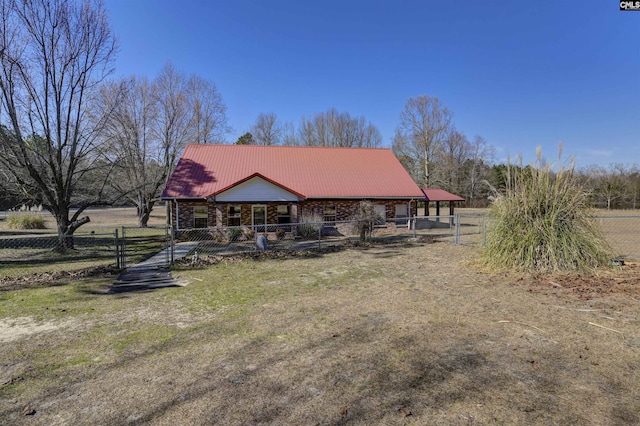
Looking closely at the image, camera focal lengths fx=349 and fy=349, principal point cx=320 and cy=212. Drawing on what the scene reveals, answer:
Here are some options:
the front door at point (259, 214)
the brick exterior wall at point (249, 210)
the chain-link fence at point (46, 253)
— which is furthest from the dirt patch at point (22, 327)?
the front door at point (259, 214)

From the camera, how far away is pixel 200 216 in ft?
63.6

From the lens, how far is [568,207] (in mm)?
8531

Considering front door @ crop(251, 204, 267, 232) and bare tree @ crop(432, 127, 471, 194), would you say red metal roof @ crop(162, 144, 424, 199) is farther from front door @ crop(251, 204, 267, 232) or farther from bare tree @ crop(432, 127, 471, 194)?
bare tree @ crop(432, 127, 471, 194)

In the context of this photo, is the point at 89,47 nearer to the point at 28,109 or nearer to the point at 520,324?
the point at 28,109

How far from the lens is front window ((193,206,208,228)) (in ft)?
63.5

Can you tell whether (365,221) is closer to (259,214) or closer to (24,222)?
(259,214)

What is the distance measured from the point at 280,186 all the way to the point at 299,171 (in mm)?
4178

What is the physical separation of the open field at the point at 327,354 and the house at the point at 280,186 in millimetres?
11663

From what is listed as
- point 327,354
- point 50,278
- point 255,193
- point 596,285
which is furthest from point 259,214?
point 327,354

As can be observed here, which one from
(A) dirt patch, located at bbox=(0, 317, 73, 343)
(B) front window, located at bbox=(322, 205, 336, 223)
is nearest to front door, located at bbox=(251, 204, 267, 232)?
(B) front window, located at bbox=(322, 205, 336, 223)

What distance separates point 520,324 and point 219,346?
4.19 metres

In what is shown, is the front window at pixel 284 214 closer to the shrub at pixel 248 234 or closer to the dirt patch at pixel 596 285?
the shrub at pixel 248 234

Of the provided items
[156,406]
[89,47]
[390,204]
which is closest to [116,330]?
[156,406]

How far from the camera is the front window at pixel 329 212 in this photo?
20938mm
